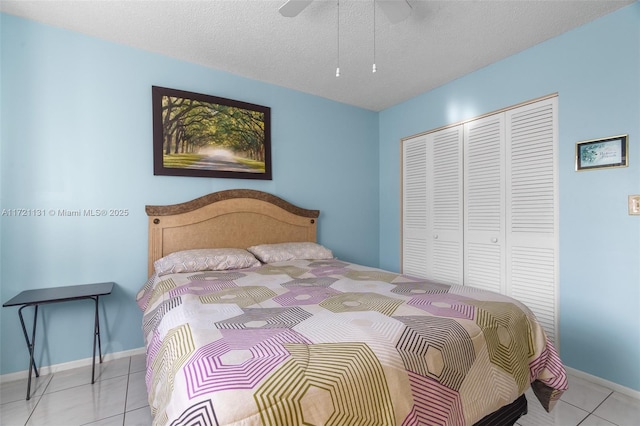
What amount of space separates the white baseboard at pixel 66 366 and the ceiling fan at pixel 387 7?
2.73m

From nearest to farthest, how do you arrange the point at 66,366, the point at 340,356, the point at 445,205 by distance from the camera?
the point at 340,356
the point at 66,366
the point at 445,205

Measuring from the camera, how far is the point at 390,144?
3.75 m

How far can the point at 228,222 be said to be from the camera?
2.78m

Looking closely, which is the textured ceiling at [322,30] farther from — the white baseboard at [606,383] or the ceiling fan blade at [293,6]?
the white baseboard at [606,383]

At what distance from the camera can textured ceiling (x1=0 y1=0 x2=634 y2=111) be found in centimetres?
196

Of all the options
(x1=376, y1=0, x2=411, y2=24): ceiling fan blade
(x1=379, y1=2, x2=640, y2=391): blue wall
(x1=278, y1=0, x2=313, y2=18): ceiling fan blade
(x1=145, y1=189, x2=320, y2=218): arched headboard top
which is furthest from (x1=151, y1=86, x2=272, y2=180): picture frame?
(x1=379, y1=2, x2=640, y2=391): blue wall

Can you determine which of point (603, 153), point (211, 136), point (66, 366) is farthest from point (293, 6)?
point (66, 366)

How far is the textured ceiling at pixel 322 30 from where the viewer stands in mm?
1956

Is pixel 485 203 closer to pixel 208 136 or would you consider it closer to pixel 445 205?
pixel 445 205

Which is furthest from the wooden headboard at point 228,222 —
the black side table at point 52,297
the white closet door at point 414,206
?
the white closet door at point 414,206

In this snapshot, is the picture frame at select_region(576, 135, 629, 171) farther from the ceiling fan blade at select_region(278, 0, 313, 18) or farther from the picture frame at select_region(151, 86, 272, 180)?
the picture frame at select_region(151, 86, 272, 180)

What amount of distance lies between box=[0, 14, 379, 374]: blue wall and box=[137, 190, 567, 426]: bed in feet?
2.46

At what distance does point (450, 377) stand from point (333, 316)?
18.6 inches

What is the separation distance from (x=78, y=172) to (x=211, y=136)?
3.40ft
